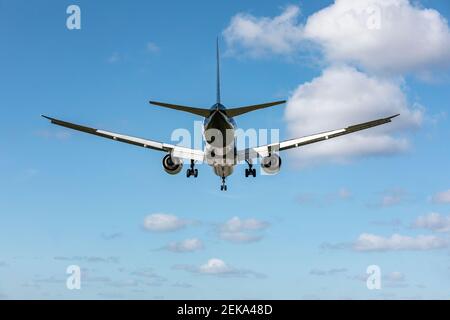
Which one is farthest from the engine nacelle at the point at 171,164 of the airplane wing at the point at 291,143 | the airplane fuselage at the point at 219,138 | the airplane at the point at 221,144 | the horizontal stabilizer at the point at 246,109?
the horizontal stabilizer at the point at 246,109

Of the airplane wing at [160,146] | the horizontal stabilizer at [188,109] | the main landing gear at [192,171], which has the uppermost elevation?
the horizontal stabilizer at [188,109]

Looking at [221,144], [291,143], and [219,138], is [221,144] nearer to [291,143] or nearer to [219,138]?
[219,138]

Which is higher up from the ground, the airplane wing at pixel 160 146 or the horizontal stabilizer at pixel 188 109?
the horizontal stabilizer at pixel 188 109

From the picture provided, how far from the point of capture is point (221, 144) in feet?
191

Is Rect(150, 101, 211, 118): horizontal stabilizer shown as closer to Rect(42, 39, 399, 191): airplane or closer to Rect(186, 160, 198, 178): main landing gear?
Rect(42, 39, 399, 191): airplane

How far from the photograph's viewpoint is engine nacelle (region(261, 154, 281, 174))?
63.3 metres

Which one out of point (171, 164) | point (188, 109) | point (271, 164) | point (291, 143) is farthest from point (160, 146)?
point (291, 143)

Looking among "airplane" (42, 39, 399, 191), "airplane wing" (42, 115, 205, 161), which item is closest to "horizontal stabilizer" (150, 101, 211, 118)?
"airplane" (42, 39, 399, 191)

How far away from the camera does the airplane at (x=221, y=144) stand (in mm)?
57750

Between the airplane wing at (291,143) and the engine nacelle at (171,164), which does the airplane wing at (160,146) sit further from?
the airplane wing at (291,143)

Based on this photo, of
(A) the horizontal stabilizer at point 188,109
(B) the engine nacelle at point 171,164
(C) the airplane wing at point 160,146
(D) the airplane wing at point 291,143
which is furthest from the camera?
(B) the engine nacelle at point 171,164
